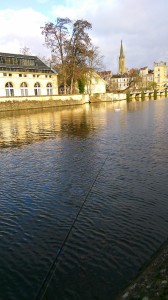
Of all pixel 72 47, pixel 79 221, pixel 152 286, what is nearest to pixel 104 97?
pixel 72 47

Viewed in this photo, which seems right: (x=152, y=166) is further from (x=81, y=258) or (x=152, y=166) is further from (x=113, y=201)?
(x=81, y=258)

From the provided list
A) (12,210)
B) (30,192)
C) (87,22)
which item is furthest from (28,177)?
(87,22)

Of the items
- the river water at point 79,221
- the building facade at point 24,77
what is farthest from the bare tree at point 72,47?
the river water at point 79,221

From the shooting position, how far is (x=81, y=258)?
7.46m

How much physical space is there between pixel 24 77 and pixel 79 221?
7829cm

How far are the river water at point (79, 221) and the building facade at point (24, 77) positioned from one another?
213 ft

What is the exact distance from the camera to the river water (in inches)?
263

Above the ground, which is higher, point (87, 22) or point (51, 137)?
point (87, 22)

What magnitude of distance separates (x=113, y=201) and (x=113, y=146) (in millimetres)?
10235

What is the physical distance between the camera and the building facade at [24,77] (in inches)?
3073

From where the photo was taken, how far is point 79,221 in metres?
9.48

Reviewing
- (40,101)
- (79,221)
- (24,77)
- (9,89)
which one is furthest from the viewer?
(24,77)

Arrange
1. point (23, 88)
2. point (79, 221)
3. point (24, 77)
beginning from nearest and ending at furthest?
point (79, 221) → point (24, 77) → point (23, 88)

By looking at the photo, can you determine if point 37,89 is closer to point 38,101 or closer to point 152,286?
point 38,101
